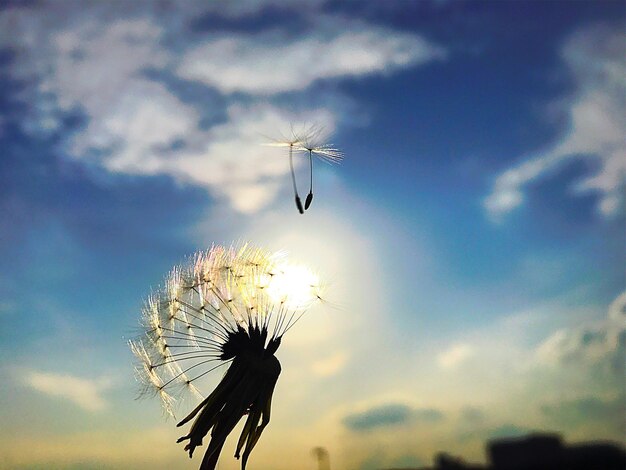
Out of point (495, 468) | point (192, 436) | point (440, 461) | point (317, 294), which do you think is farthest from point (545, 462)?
point (192, 436)

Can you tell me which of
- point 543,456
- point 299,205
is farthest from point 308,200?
point 543,456

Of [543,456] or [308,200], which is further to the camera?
[543,456]

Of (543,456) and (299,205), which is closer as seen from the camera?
(299,205)

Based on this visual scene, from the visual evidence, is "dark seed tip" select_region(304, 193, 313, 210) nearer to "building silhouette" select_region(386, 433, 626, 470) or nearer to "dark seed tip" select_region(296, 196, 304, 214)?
"dark seed tip" select_region(296, 196, 304, 214)

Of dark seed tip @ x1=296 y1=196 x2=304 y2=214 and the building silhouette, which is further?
the building silhouette

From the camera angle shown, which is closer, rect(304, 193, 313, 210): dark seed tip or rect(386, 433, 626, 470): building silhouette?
rect(304, 193, 313, 210): dark seed tip

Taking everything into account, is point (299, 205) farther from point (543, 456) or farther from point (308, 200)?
A: point (543, 456)

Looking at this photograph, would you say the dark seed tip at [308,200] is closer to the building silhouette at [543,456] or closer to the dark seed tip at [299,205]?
the dark seed tip at [299,205]

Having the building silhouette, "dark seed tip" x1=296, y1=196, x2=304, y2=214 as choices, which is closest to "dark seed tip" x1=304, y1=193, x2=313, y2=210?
"dark seed tip" x1=296, y1=196, x2=304, y2=214

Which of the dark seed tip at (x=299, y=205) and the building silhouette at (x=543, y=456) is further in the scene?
the building silhouette at (x=543, y=456)

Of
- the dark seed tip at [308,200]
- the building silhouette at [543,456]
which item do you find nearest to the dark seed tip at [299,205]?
the dark seed tip at [308,200]

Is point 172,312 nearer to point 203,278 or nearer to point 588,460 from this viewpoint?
point 203,278

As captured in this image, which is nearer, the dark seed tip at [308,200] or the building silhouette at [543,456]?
the dark seed tip at [308,200]
